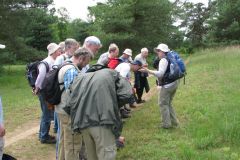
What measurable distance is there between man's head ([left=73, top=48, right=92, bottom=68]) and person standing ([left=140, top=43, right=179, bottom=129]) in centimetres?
275

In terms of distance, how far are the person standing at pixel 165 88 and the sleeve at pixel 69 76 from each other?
2691mm

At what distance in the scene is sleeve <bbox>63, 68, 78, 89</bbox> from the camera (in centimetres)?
574

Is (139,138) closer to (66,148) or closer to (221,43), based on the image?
(66,148)

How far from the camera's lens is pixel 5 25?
28.0 meters

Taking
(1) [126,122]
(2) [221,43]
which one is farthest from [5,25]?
(2) [221,43]

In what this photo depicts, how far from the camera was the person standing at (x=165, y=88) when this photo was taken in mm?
8445

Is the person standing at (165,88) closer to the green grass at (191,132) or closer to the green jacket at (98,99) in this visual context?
the green grass at (191,132)

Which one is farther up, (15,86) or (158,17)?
(158,17)

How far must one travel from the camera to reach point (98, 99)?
4949 mm

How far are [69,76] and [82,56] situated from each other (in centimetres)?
37

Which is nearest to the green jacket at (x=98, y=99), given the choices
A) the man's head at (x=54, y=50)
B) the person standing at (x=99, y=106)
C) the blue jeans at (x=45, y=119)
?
the person standing at (x=99, y=106)

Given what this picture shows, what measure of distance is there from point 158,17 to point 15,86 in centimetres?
1682

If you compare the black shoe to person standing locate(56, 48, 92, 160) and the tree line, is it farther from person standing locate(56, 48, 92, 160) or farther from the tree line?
the tree line

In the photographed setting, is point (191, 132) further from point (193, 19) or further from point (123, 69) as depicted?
point (193, 19)
